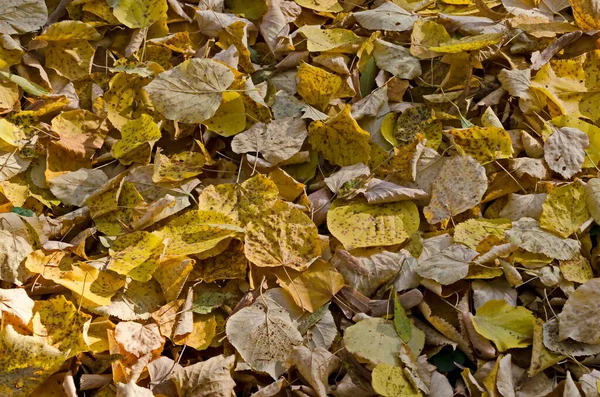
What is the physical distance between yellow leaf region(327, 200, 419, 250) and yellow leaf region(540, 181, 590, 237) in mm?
252

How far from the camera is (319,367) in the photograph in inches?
47.9

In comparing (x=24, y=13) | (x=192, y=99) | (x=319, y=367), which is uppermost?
(x=24, y=13)

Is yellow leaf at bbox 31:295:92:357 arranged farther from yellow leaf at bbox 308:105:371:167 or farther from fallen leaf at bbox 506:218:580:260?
fallen leaf at bbox 506:218:580:260

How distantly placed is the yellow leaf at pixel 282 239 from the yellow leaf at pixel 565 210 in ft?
1.48

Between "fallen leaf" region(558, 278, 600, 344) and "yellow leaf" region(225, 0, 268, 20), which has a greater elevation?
"yellow leaf" region(225, 0, 268, 20)

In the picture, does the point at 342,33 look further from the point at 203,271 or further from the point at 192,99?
the point at 203,271

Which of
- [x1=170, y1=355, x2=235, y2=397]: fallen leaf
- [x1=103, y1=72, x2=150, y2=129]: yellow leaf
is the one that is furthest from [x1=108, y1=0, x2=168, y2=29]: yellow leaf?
[x1=170, y1=355, x2=235, y2=397]: fallen leaf

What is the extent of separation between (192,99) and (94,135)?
238mm

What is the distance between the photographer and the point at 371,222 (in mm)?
1383

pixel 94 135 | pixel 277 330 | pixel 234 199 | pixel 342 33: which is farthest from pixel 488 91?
pixel 94 135

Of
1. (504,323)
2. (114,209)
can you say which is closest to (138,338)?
(114,209)

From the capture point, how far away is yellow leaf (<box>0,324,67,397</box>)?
1.14 m

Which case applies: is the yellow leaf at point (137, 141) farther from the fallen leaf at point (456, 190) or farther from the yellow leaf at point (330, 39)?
the fallen leaf at point (456, 190)

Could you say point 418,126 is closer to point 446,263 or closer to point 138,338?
point 446,263
